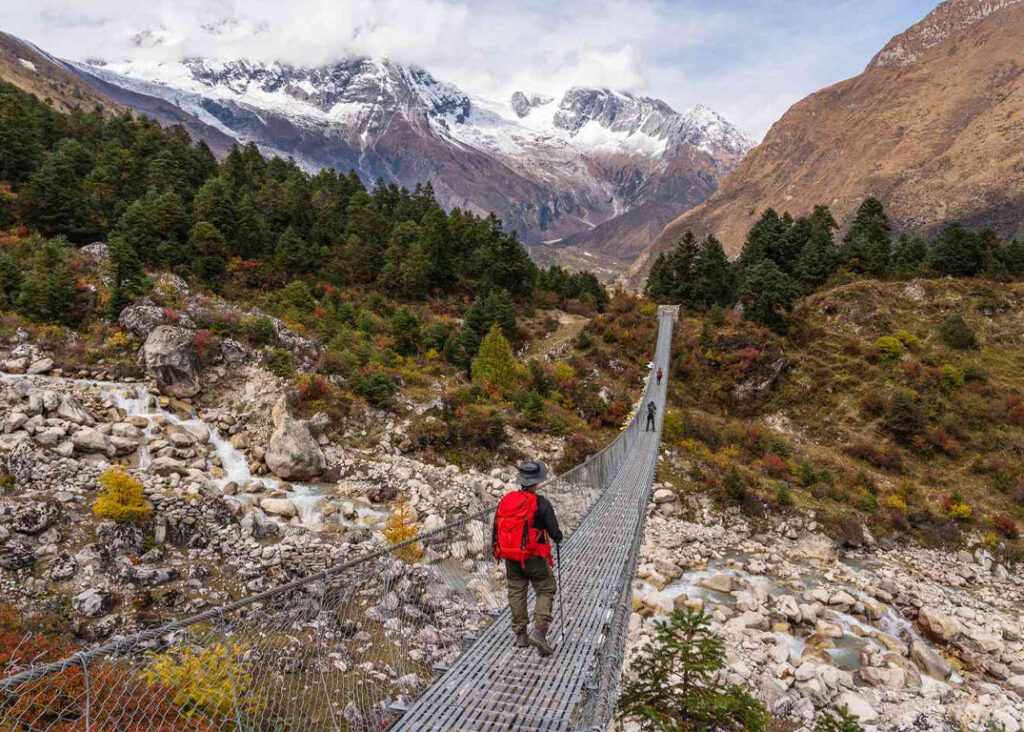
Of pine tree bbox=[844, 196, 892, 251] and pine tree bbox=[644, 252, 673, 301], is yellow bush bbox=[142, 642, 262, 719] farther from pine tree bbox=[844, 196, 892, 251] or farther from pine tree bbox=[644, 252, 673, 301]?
pine tree bbox=[844, 196, 892, 251]

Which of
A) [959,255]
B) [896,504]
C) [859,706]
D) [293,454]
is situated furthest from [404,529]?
[959,255]

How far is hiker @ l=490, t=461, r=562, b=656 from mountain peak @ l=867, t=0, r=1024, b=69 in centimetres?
17827

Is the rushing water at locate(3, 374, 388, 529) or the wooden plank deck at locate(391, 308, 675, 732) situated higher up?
the wooden plank deck at locate(391, 308, 675, 732)

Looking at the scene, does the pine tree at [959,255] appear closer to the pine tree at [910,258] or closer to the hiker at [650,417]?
the pine tree at [910,258]

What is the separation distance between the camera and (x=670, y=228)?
551ft

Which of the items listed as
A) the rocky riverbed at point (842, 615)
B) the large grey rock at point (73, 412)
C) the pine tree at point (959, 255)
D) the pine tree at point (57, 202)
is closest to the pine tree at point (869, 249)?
the pine tree at point (959, 255)

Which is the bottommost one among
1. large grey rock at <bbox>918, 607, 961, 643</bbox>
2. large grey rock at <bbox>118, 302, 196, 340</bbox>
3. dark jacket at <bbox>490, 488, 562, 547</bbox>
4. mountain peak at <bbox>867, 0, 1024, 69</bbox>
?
large grey rock at <bbox>918, 607, 961, 643</bbox>

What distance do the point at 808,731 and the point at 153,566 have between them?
11.0 meters

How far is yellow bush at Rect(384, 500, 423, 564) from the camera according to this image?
10297 mm

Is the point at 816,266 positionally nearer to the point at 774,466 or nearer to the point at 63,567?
the point at 774,466

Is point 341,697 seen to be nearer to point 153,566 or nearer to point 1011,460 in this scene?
point 153,566

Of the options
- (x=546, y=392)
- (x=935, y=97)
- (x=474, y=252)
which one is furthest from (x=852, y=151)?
(x=546, y=392)

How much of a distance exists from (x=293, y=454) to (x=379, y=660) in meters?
8.29

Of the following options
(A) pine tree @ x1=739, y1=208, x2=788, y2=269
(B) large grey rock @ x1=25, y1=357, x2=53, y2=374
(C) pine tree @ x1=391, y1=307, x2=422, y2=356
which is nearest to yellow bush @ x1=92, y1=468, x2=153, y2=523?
(B) large grey rock @ x1=25, y1=357, x2=53, y2=374
